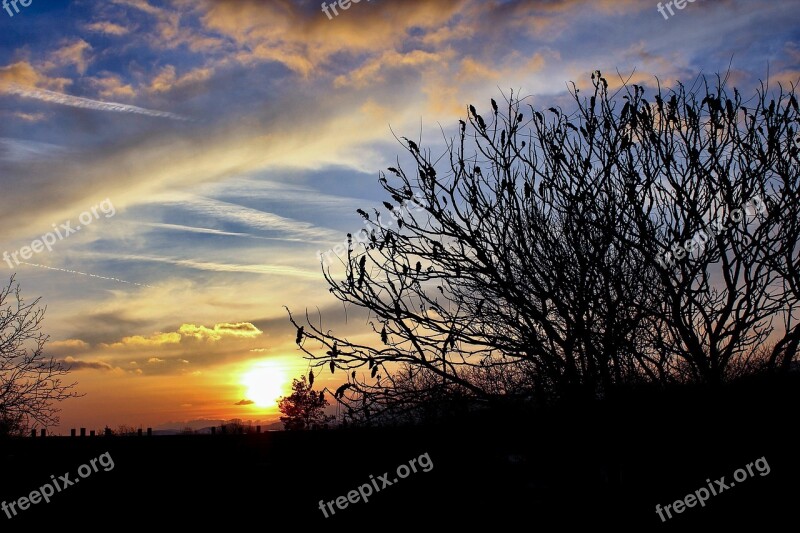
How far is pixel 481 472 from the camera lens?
10.7 m

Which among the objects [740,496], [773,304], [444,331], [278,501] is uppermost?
[444,331]

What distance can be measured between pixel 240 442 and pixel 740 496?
8.31 metres

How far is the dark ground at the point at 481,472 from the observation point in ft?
25.6

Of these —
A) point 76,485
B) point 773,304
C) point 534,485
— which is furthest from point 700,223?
point 76,485

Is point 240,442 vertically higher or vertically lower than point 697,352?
higher

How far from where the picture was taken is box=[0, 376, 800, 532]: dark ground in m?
7.81

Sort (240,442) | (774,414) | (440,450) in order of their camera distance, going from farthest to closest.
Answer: (240,442), (440,450), (774,414)

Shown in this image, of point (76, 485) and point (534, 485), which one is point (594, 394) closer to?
point (534, 485)

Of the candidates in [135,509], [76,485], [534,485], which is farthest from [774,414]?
[76,485]

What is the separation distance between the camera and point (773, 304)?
26.9 feet

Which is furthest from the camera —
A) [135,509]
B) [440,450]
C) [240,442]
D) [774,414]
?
[240,442]

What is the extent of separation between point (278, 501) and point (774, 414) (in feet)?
22.4

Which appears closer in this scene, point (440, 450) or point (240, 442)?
point (440, 450)

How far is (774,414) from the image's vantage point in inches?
304
